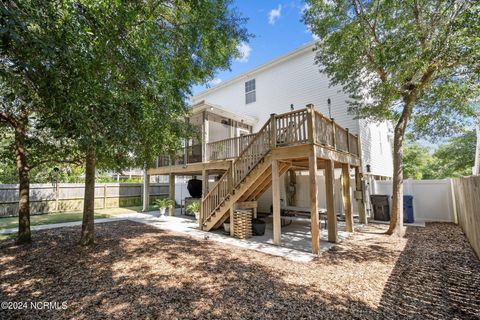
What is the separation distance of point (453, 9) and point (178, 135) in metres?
9.44

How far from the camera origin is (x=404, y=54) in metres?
6.41

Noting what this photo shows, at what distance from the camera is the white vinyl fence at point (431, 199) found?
32.1 ft

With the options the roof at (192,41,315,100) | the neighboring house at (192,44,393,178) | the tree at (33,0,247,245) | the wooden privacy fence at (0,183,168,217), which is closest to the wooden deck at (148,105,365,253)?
the tree at (33,0,247,245)

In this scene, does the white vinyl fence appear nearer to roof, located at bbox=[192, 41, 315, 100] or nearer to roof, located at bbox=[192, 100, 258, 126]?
roof, located at bbox=[192, 41, 315, 100]

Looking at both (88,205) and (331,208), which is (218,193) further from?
(88,205)

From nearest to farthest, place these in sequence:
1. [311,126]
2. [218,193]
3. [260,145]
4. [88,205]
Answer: [311,126], [88,205], [260,145], [218,193]

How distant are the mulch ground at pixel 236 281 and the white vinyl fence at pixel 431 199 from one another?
3.74 m

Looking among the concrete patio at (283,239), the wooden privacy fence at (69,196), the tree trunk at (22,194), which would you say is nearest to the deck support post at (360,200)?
the concrete patio at (283,239)

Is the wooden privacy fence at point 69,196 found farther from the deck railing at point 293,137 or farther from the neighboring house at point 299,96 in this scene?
the deck railing at point 293,137

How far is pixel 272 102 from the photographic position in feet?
45.5

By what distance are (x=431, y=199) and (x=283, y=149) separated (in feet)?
27.5

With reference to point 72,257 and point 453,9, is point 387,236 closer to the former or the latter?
point 453,9

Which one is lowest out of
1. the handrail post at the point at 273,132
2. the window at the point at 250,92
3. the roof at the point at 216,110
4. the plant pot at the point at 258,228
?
the plant pot at the point at 258,228

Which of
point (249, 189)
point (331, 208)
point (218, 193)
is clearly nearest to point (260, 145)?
point (249, 189)
